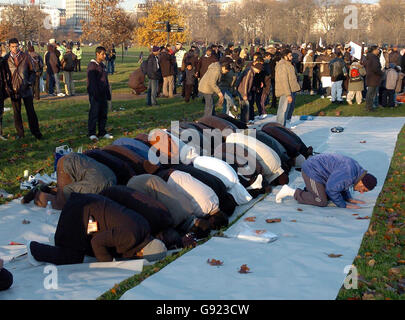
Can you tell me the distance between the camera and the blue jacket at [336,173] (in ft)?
24.0

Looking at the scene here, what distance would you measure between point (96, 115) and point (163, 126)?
7.42 ft

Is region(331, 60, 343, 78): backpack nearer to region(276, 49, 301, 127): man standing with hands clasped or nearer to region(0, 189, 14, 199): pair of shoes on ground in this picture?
region(276, 49, 301, 127): man standing with hands clasped

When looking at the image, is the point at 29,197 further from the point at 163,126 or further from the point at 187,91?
the point at 187,91

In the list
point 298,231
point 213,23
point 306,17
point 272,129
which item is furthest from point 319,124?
point 213,23

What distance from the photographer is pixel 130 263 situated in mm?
5652

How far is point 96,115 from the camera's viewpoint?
473 inches

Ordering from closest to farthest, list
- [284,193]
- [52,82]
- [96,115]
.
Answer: [284,193] < [96,115] < [52,82]

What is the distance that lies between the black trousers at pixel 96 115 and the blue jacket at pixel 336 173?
5.61m

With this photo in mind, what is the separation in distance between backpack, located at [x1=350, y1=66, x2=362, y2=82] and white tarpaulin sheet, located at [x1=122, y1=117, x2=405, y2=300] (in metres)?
10.7

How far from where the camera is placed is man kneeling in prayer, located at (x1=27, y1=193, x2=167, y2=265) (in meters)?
5.60

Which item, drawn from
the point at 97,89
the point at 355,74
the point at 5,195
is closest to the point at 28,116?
the point at 97,89

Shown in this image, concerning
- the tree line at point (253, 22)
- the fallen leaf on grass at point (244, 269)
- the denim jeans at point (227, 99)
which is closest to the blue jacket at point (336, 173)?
the fallen leaf on grass at point (244, 269)

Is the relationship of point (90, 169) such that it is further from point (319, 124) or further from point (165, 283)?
point (319, 124)

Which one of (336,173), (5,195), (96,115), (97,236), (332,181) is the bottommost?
(5,195)
